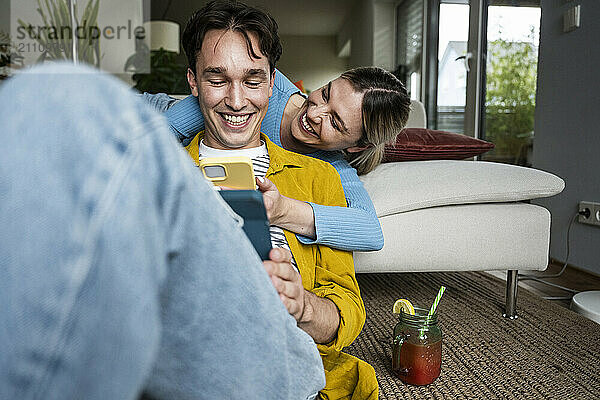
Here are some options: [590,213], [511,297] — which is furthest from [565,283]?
[511,297]

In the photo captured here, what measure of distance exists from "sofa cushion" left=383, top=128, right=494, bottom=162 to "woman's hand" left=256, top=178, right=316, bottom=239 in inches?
30.9

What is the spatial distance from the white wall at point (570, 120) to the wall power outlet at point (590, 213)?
24mm

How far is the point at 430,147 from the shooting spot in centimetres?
182

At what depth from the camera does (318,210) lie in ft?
3.57

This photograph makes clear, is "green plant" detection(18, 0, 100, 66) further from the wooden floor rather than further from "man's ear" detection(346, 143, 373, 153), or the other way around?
the wooden floor

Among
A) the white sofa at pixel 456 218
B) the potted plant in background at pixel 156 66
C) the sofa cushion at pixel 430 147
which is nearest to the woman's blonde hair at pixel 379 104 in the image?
the white sofa at pixel 456 218

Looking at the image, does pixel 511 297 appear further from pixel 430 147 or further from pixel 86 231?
pixel 86 231

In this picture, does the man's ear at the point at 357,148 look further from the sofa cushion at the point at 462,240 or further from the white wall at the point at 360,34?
the white wall at the point at 360,34

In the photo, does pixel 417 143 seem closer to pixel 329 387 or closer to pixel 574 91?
pixel 329 387

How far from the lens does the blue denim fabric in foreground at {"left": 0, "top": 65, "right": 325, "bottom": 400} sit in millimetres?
344

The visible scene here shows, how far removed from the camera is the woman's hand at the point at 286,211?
971 mm

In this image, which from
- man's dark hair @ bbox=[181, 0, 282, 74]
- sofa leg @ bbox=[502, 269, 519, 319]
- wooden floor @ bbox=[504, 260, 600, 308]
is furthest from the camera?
wooden floor @ bbox=[504, 260, 600, 308]

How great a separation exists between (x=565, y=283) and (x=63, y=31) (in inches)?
153

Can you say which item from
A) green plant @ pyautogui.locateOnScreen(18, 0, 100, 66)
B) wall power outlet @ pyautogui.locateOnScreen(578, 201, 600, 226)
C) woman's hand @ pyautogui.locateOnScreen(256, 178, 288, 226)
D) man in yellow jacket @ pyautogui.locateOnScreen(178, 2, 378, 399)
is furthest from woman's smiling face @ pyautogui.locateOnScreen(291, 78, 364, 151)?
green plant @ pyautogui.locateOnScreen(18, 0, 100, 66)
